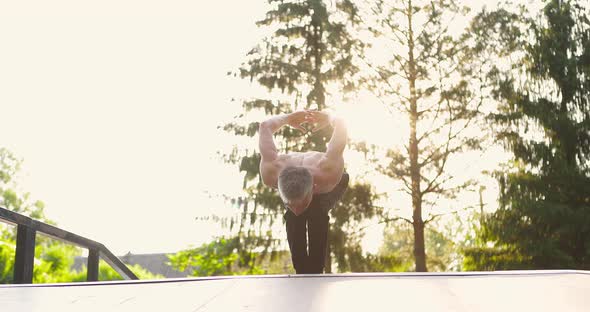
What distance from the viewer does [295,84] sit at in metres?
14.1

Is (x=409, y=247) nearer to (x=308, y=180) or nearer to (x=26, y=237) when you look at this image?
(x=308, y=180)

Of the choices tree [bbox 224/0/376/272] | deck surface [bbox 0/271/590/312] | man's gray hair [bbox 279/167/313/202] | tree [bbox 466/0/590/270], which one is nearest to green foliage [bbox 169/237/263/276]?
tree [bbox 224/0/376/272]

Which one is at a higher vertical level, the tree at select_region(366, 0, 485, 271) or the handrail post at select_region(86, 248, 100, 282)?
the tree at select_region(366, 0, 485, 271)

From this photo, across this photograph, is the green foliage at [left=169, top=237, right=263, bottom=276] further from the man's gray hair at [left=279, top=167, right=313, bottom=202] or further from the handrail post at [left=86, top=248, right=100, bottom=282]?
the man's gray hair at [left=279, top=167, right=313, bottom=202]

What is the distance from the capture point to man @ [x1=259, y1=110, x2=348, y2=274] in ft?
11.7

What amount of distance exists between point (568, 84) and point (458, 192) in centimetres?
385

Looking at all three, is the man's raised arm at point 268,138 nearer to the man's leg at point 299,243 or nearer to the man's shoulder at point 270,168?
the man's shoulder at point 270,168

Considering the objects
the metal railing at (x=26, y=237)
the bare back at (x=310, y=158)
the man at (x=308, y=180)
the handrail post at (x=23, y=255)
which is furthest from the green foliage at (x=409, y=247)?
the handrail post at (x=23, y=255)

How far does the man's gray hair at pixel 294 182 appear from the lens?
10.9 feet

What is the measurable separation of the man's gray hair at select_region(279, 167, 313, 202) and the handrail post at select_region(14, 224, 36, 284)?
1492mm

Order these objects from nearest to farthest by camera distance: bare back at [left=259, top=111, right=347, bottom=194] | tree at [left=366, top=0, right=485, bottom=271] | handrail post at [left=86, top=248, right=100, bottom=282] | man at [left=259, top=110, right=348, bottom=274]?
1. man at [left=259, top=110, right=348, bottom=274]
2. bare back at [left=259, top=111, right=347, bottom=194]
3. handrail post at [left=86, top=248, right=100, bottom=282]
4. tree at [left=366, top=0, right=485, bottom=271]

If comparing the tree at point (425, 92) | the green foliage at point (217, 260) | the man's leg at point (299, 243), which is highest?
the tree at point (425, 92)

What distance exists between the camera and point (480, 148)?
12.9 m

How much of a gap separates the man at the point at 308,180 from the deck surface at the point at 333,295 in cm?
85
